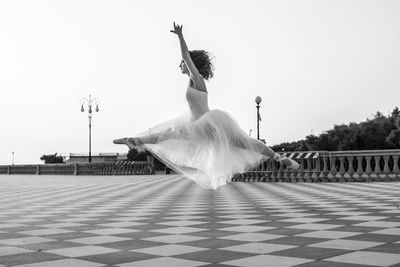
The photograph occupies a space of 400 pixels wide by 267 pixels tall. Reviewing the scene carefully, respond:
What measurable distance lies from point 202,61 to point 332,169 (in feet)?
35.8

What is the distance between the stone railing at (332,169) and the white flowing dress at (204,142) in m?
9.94

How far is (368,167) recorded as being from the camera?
18875mm

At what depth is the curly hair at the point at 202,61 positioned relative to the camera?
10211mm

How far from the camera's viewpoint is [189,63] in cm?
904

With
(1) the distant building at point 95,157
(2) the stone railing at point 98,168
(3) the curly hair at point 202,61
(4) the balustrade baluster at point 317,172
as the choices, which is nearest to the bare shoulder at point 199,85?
(3) the curly hair at point 202,61

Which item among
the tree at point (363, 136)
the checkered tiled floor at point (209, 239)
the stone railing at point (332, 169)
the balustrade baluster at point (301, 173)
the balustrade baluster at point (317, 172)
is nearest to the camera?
the checkered tiled floor at point (209, 239)

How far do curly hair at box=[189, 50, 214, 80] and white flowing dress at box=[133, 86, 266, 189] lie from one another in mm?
772

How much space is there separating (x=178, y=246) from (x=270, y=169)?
60.2 feet

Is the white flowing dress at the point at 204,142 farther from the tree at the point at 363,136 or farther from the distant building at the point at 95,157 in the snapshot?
the distant building at the point at 95,157

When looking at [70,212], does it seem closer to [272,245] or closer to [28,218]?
[28,218]

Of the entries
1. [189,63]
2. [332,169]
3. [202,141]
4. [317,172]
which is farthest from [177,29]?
[317,172]

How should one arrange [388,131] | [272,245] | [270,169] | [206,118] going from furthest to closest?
[388,131] < [270,169] < [206,118] < [272,245]

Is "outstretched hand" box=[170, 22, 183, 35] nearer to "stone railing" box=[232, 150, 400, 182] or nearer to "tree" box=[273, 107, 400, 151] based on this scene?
"stone railing" box=[232, 150, 400, 182]

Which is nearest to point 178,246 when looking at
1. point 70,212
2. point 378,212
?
point 378,212
